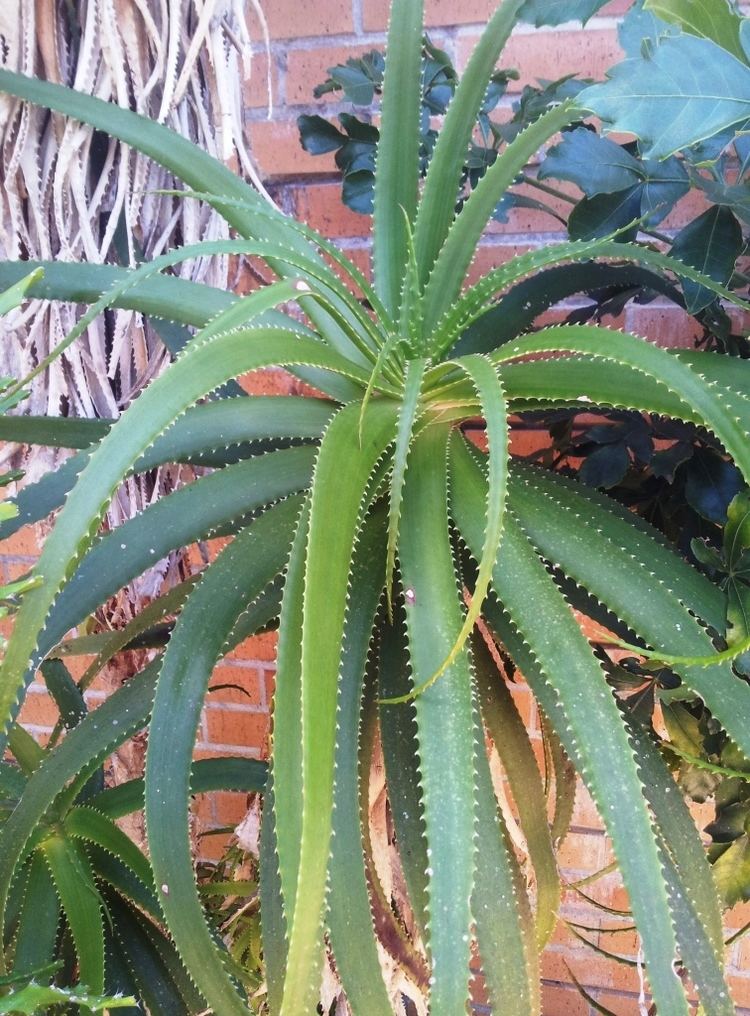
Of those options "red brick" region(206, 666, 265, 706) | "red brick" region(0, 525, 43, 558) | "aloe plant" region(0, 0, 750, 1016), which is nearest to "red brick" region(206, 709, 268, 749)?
"red brick" region(206, 666, 265, 706)

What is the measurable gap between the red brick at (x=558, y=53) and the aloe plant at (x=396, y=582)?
36 centimetres

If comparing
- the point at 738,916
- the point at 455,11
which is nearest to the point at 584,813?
the point at 738,916

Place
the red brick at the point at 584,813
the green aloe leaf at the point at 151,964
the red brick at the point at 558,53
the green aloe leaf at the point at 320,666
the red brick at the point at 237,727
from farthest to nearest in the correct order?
the red brick at the point at 237,727 → the red brick at the point at 584,813 → the red brick at the point at 558,53 → the green aloe leaf at the point at 151,964 → the green aloe leaf at the point at 320,666

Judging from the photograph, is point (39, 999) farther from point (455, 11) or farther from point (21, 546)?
point (455, 11)

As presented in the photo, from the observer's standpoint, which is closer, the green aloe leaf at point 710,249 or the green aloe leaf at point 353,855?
the green aloe leaf at point 353,855

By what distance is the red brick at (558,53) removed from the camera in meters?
0.90

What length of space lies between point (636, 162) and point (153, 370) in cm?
49

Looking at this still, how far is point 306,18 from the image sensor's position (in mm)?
963

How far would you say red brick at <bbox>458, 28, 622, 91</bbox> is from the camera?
2.96ft

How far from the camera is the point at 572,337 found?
1.56 feet

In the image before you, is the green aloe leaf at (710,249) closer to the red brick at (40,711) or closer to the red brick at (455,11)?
the red brick at (455,11)

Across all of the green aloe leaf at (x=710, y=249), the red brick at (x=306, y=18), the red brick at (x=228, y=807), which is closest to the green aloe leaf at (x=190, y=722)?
the green aloe leaf at (x=710, y=249)

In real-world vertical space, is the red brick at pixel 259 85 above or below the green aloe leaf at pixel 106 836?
above

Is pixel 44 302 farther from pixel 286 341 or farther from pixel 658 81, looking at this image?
pixel 658 81
